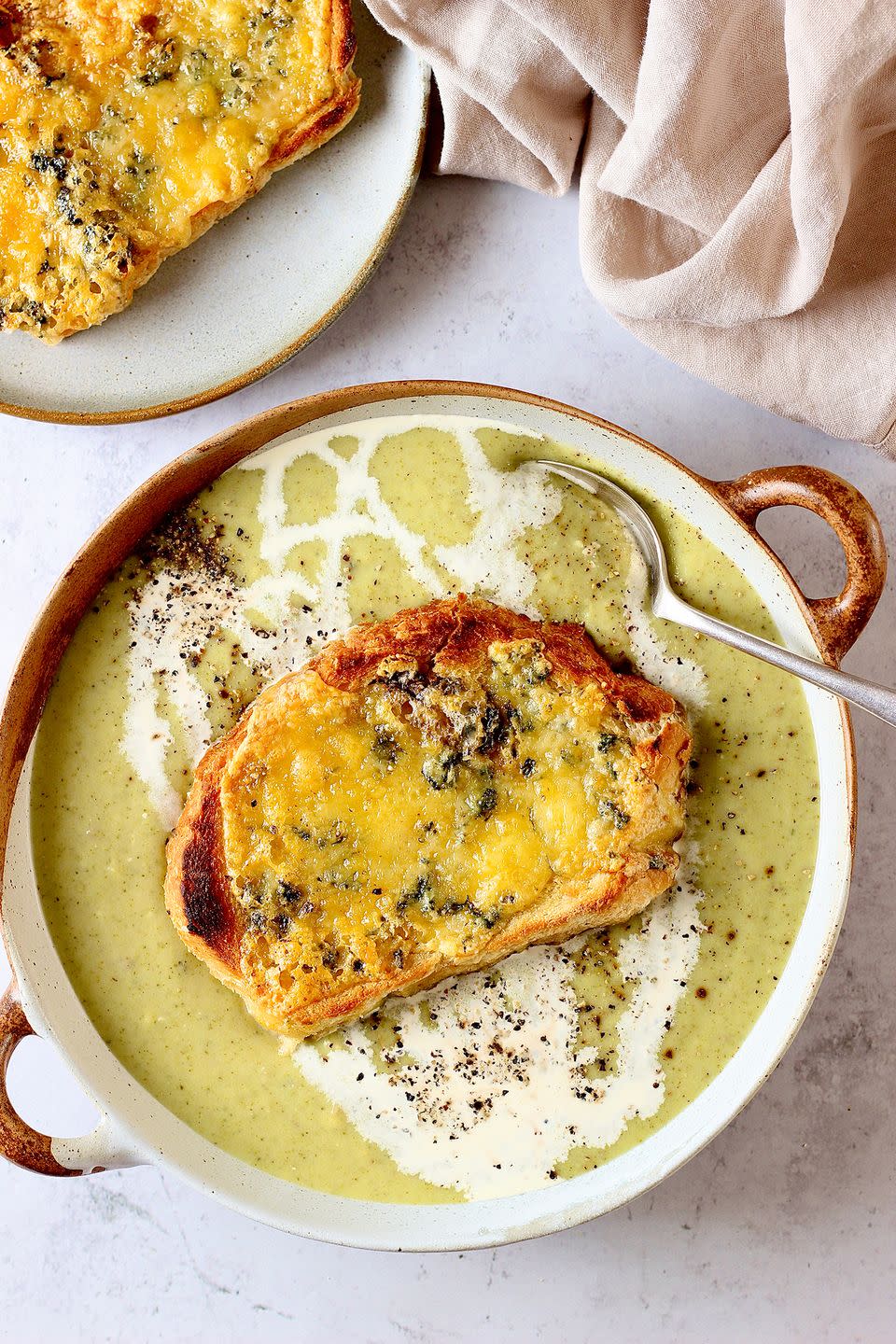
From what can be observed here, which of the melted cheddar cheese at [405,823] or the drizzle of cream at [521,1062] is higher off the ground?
the melted cheddar cheese at [405,823]

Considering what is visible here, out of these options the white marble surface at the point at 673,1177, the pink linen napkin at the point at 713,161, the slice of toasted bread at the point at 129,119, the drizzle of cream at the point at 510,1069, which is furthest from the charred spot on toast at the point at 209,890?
the pink linen napkin at the point at 713,161

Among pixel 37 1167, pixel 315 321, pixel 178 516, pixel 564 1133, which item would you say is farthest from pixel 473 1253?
pixel 315 321

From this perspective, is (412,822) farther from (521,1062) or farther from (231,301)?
(231,301)

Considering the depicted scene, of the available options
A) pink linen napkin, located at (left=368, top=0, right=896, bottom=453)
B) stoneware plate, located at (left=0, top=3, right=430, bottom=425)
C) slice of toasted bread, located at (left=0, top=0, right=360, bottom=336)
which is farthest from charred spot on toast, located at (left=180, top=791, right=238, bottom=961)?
pink linen napkin, located at (left=368, top=0, right=896, bottom=453)

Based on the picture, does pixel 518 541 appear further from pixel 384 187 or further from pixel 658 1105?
pixel 658 1105

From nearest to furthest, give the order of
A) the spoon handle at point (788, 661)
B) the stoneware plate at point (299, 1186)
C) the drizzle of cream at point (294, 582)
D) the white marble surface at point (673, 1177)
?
the spoon handle at point (788, 661)
the stoneware plate at point (299, 1186)
the drizzle of cream at point (294, 582)
the white marble surface at point (673, 1177)

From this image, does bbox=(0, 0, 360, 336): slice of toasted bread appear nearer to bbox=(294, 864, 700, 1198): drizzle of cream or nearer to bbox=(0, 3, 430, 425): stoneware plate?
bbox=(0, 3, 430, 425): stoneware plate

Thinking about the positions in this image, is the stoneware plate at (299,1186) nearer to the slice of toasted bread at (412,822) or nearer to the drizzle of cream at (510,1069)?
the drizzle of cream at (510,1069)
